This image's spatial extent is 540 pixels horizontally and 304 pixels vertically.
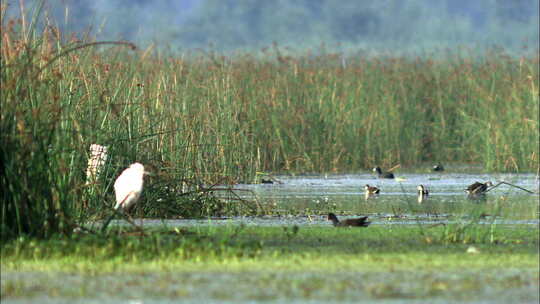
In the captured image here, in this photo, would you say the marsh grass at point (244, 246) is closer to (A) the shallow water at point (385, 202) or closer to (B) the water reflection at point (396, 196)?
(A) the shallow water at point (385, 202)

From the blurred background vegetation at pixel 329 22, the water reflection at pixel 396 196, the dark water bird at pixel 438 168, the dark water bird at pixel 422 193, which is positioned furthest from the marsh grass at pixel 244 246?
the blurred background vegetation at pixel 329 22

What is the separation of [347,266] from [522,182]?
9743 millimetres

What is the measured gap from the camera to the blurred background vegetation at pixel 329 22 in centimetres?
6309

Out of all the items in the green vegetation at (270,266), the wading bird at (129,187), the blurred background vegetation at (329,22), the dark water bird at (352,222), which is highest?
the blurred background vegetation at (329,22)

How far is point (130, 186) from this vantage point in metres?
10.3

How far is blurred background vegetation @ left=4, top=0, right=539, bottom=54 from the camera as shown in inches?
2484

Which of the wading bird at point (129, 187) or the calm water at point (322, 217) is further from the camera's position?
the wading bird at point (129, 187)

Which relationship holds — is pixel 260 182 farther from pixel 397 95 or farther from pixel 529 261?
pixel 529 261

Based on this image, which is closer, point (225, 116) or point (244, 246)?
point (244, 246)

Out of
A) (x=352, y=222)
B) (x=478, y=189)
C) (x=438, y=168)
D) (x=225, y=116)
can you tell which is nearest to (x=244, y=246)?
(x=352, y=222)

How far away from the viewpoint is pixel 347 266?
7.92m

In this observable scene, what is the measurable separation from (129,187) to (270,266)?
2693 millimetres

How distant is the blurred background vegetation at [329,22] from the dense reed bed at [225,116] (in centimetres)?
3723

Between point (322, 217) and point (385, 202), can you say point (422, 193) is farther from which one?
point (322, 217)
